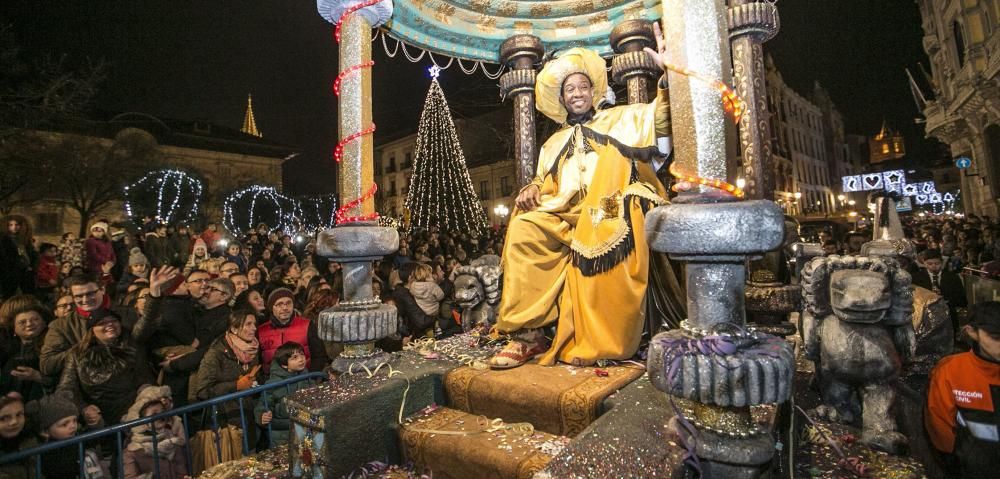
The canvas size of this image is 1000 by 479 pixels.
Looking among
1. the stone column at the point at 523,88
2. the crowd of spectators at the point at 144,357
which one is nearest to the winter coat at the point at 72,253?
the crowd of spectators at the point at 144,357

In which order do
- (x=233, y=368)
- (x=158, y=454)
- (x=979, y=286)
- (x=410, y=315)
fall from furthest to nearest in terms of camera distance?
(x=979, y=286), (x=410, y=315), (x=233, y=368), (x=158, y=454)

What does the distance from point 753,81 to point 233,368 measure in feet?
17.7

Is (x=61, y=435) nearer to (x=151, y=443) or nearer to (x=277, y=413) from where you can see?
(x=151, y=443)

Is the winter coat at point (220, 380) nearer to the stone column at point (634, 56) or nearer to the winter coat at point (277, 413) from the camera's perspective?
the winter coat at point (277, 413)

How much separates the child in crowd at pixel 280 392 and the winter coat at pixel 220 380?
0.24 meters

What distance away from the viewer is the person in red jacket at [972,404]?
265 centimetres

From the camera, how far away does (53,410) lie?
3.12 metres

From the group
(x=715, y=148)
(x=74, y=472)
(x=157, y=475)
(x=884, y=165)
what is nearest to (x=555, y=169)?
(x=715, y=148)

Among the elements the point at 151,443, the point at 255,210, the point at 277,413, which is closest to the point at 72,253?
the point at 151,443

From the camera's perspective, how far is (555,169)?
168 inches

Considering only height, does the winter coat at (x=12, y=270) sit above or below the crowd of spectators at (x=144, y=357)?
above

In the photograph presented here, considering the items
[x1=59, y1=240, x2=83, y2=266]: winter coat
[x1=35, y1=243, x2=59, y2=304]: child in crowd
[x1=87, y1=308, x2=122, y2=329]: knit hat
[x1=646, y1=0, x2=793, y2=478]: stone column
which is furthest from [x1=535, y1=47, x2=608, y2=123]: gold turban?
[x1=59, y1=240, x2=83, y2=266]: winter coat

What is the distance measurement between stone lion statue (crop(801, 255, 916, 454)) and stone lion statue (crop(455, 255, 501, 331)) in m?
2.41

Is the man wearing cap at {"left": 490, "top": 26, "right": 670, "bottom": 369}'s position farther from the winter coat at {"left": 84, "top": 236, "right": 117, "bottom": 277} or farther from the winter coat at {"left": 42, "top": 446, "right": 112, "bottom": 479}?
the winter coat at {"left": 84, "top": 236, "right": 117, "bottom": 277}
